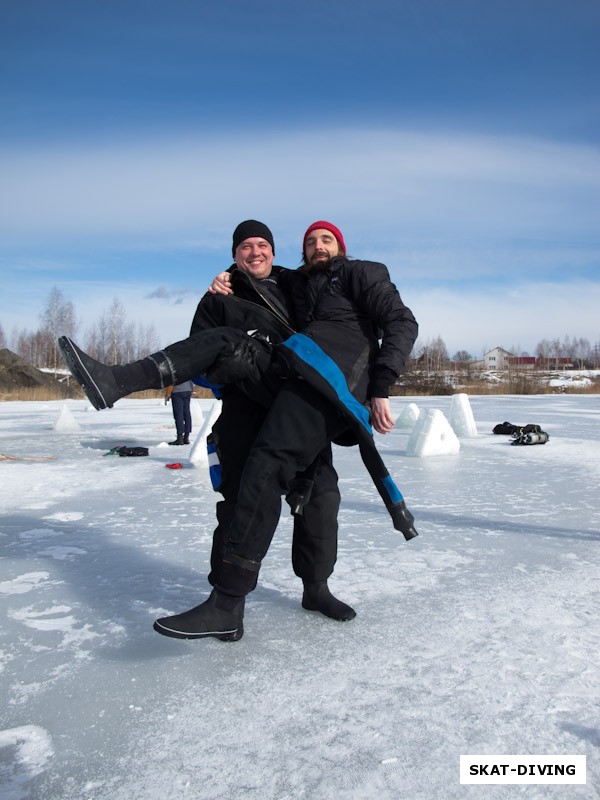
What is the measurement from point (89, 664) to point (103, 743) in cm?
47

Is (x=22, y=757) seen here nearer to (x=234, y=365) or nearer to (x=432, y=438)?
(x=234, y=365)

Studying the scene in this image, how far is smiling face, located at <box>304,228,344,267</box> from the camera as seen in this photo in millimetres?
2484

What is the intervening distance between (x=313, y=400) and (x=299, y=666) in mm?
824

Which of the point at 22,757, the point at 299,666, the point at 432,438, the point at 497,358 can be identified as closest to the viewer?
the point at 22,757

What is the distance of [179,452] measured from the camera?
26.2 feet

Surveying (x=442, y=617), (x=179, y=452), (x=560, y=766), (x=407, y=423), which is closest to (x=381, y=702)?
(x=560, y=766)

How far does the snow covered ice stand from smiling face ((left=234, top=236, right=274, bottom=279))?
4.32ft

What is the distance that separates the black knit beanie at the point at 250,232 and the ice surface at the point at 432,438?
5163 millimetres

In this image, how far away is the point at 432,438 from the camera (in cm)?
748

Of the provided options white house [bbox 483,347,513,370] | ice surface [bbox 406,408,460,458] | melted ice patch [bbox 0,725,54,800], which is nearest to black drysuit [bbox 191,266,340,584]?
melted ice patch [bbox 0,725,54,800]

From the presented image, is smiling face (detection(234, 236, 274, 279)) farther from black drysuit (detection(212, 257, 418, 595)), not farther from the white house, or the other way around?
the white house

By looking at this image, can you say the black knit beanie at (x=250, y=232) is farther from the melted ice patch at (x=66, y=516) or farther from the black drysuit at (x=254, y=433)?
the melted ice patch at (x=66, y=516)

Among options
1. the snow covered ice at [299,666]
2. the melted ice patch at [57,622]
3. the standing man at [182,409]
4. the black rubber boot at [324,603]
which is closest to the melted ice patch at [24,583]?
the snow covered ice at [299,666]

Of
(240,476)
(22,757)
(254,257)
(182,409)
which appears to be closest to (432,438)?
(182,409)
